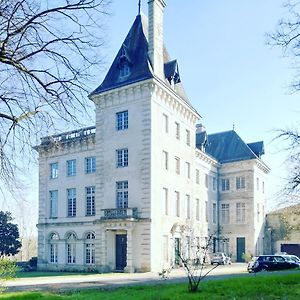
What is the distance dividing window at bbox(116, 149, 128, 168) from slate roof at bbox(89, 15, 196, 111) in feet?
17.4

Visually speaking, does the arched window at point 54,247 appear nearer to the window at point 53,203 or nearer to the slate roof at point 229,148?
the window at point 53,203

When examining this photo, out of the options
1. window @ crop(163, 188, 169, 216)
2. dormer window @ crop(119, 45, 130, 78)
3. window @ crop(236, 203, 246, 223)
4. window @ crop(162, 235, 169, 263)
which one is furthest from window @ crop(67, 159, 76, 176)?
window @ crop(236, 203, 246, 223)

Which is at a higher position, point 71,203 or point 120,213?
point 71,203

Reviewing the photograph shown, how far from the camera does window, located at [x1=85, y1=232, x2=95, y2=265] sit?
38.4m

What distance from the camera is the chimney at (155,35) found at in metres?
36.3

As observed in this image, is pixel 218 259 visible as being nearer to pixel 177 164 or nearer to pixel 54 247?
pixel 177 164

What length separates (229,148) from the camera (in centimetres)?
5512

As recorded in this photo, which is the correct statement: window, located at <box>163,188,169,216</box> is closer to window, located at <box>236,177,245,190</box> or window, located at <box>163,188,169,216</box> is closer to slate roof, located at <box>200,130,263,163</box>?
slate roof, located at <box>200,130,263,163</box>

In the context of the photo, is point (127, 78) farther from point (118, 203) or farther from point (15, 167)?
point (15, 167)

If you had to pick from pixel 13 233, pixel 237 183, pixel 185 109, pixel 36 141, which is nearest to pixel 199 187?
pixel 237 183

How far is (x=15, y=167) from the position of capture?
10664mm

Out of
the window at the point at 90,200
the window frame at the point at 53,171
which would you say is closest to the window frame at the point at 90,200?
the window at the point at 90,200

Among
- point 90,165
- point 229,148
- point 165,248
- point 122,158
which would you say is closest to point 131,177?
point 122,158

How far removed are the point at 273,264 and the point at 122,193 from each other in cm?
1297
